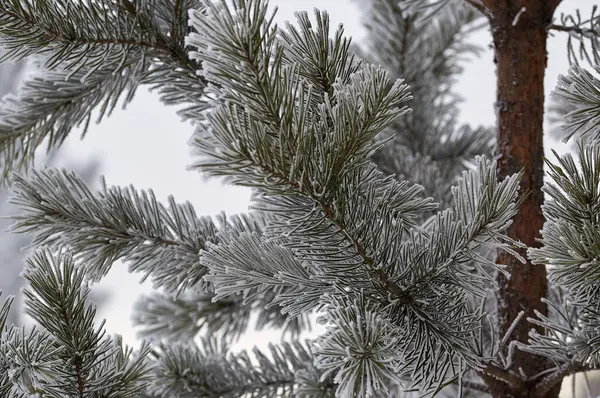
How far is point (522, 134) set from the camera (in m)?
0.51

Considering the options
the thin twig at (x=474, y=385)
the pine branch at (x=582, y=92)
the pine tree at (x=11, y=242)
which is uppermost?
the pine tree at (x=11, y=242)

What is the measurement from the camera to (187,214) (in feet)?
1.61

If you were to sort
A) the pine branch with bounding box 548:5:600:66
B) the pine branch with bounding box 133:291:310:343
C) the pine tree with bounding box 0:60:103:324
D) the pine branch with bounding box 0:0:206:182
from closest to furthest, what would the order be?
the pine branch with bounding box 0:0:206:182
the pine branch with bounding box 548:5:600:66
the pine branch with bounding box 133:291:310:343
the pine tree with bounding box 0:60:103:324

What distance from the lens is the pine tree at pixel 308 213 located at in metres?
0.31

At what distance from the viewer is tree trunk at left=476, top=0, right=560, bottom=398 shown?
19.2 inches

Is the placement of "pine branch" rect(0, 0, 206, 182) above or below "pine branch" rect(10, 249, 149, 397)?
above

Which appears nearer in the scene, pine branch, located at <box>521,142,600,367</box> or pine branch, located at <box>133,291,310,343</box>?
pine branch, located at <box>521,142,600,367</box>

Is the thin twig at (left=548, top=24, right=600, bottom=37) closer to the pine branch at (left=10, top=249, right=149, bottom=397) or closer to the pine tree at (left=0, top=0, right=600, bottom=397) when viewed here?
the pine tree at (left=0, top=0, right=600, bottom=397)

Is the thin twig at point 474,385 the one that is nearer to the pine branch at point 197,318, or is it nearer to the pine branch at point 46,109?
the pine branch at point 197,318

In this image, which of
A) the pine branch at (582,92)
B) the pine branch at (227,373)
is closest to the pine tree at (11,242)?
the pine branch at (227,373)

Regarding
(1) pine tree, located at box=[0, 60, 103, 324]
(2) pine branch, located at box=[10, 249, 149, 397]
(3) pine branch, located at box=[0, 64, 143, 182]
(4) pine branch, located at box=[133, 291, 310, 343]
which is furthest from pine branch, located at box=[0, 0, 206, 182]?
(1) pine tree, located at box=[0, 60, 103, 324]

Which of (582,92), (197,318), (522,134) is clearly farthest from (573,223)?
(197,318)

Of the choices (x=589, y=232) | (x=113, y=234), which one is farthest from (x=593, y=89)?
(x=113, y=234)

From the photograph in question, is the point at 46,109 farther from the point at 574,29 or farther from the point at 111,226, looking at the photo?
the point at 574,29
